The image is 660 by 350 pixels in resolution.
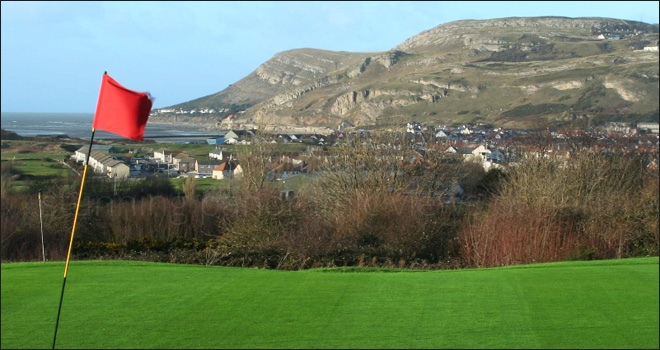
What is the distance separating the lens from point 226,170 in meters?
33.7

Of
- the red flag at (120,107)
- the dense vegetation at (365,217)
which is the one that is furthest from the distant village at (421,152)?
the red flag at (120,107)

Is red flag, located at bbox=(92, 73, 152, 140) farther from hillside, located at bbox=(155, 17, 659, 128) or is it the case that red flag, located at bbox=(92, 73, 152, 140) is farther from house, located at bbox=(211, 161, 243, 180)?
hillside, located at bbox=(155, 17, 659, 128)

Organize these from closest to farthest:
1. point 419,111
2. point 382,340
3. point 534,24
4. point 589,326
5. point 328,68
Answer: point 382,340, point 589,326, point 419,111, point 534,24, point 328,68

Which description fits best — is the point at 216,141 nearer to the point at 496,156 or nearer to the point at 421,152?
the point at 421,152

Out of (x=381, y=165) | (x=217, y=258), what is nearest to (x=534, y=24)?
(x=381, y=165)

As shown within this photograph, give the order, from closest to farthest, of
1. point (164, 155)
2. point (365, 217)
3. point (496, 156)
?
point (365, 217), point (164, 155), point (496, 156)

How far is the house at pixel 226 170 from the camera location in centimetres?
3206

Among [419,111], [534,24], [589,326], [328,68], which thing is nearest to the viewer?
[589,326]

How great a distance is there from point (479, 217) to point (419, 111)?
44335 mm

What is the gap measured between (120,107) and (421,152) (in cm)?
2549

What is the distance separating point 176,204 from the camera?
2705 cm

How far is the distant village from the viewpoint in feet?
93.7

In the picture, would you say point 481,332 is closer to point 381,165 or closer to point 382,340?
point 382,340

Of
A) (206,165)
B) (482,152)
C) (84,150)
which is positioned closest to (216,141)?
(206,165)
